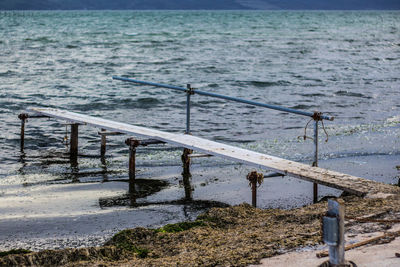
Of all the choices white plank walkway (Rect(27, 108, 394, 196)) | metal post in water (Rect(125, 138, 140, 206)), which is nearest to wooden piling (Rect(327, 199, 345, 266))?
white plank walkway (Rect(27, 108, 394, 196))

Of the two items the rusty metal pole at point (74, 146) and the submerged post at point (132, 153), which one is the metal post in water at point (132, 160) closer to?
the submerged post at point (132, 153)

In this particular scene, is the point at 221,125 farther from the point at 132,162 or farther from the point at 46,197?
the point at 46,197

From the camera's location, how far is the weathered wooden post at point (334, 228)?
422 cm

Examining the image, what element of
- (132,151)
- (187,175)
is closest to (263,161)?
(187,175)

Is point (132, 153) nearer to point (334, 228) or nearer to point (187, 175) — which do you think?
point (187, 175)

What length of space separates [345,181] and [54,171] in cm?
566

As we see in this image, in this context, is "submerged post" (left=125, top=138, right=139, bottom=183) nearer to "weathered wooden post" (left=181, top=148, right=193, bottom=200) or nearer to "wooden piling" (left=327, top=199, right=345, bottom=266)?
"weathered wooden post" (left=181, top=148, right=193, bottom=200)

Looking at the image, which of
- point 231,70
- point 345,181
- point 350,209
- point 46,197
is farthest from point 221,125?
point 231,70

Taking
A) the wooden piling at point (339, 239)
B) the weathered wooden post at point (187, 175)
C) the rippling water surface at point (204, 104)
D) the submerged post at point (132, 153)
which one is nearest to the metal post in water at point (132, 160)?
the submerged post at point (132, 153)

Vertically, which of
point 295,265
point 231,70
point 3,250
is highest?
point 231,70

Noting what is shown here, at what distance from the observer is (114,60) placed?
36125mm

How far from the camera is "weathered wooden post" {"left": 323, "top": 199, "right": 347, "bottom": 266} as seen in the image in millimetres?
4218

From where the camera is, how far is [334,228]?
4.26m

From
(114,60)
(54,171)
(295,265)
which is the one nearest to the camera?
(295,265)
